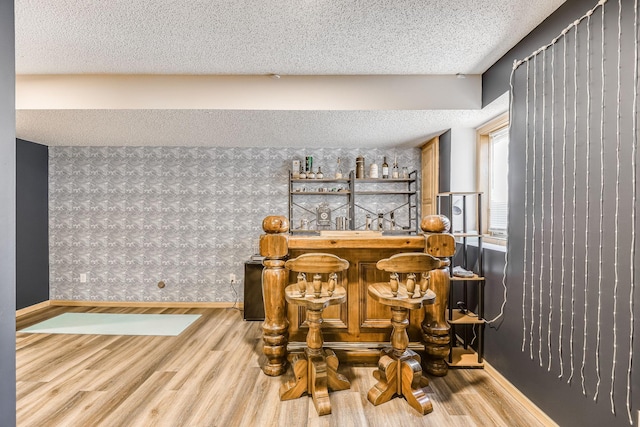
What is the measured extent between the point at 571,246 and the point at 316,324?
5.18 ft

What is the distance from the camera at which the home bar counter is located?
93.1 inches

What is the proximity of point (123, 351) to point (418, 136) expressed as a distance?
3.91 meters

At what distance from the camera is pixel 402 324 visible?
2.06 meters

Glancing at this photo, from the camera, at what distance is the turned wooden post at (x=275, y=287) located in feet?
7.68

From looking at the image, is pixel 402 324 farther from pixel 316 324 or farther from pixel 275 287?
pixel 275 287

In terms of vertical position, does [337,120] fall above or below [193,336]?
above

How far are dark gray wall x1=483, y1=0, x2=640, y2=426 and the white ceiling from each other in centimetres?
45

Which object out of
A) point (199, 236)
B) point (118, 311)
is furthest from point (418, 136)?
point (118, 311)

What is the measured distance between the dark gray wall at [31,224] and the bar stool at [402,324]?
15.3 ft

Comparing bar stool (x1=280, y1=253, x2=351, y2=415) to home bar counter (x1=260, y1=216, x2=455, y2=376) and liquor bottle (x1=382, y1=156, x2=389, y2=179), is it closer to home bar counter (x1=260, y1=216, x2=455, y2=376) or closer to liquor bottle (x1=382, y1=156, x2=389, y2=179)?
home bar counter (x1=260, y1=216, x2=455, y2=376)

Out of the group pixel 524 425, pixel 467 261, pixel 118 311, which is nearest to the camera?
pixel 524 425

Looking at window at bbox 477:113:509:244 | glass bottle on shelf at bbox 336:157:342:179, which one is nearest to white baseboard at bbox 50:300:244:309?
glass bottle on shelf at bbox 336:157:342:179

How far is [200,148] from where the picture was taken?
4.45 meters

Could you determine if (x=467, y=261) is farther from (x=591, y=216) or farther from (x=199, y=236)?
(x=199, y=236)
